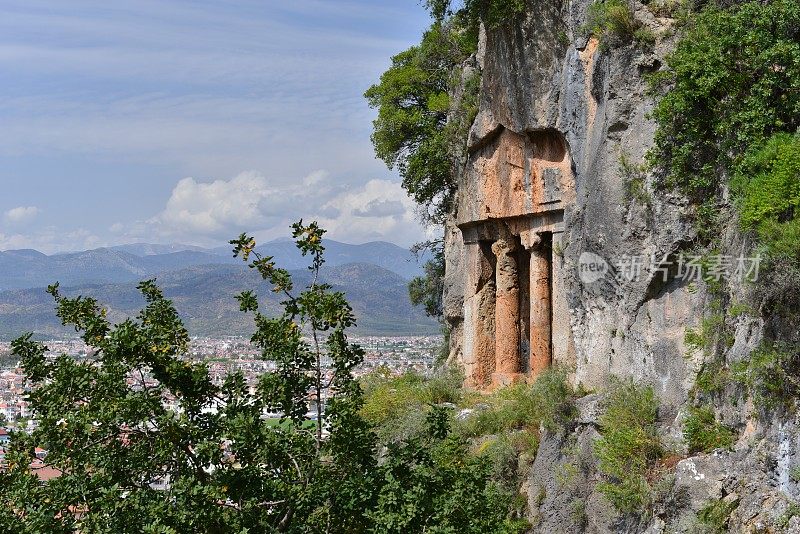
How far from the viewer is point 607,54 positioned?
51.8 ft

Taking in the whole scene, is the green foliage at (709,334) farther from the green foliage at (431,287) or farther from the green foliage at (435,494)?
the green foliage at (431,287)

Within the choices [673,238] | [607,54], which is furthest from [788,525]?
[607,54]

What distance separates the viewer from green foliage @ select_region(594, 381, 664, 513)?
12.9 m

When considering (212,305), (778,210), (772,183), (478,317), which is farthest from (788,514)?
(212,305)

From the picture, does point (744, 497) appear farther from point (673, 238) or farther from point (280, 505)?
point (280, 505)

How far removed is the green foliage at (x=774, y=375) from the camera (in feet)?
35.7

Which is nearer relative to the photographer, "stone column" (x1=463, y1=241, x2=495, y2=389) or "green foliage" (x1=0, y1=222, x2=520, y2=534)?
"green foliage" (x1=0, y1=222, x2=520, y2=534)

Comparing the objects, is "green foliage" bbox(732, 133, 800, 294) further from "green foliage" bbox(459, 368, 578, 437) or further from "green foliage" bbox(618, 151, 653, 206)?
"green foliage" bbox(459, 368, 578, 437)

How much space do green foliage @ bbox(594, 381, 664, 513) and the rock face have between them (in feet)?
0.86

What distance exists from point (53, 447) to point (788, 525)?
810cm

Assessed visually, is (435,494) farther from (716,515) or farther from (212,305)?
(212,305)

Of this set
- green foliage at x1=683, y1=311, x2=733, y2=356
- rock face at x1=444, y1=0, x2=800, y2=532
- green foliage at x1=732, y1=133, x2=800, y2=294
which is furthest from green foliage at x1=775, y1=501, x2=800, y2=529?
green foliage at x1=683, y1=311, x2=733, y2=356

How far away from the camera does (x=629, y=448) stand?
13109 mm

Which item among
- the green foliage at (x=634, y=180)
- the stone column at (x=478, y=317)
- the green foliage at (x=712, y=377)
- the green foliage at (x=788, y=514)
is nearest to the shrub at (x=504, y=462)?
the green foliage at (x=712, y=377)
